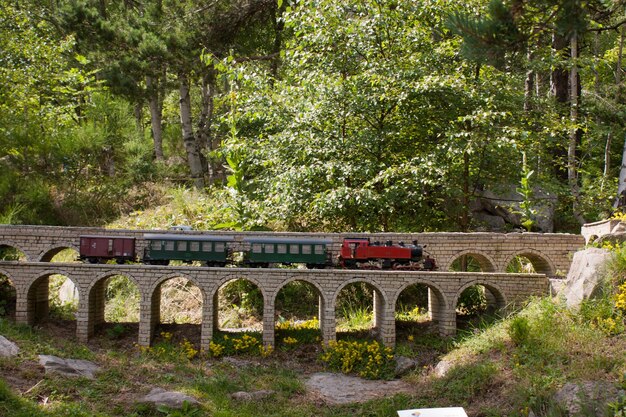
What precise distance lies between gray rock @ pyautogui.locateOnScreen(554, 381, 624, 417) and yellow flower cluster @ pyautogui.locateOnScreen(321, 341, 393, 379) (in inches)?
227

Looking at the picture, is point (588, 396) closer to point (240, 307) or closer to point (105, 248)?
point (240, 307)

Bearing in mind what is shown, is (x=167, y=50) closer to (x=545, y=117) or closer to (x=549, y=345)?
(x=545, y=117)

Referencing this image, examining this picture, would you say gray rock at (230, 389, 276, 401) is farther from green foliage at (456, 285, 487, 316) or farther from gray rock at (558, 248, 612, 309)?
gray rock at (558, 248, 612, 309)

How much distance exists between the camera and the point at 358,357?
56.4 ft

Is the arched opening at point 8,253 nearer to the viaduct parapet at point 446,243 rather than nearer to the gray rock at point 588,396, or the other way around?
the viaduct parapet at point 446,243

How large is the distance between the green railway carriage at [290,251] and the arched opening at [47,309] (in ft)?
23.5

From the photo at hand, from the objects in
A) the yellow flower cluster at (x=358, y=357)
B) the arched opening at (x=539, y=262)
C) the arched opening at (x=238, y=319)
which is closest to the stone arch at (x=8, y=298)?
the arched opening at (x=238, y=319)

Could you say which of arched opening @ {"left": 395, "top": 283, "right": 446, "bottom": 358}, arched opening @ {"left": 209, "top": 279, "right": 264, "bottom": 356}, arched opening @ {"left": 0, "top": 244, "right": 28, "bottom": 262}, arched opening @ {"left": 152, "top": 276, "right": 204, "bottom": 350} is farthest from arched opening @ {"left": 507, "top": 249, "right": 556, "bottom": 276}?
arched opening @ {"left": 0, "top": 244, "right": 28, "bottom": 262}

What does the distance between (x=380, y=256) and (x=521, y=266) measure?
7.10 m

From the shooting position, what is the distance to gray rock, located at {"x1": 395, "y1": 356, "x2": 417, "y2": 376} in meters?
16.8

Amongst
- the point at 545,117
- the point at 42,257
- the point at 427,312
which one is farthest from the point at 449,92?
the point at 42,257

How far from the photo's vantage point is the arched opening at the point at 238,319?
1822 cm

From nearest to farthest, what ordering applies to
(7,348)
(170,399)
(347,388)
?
1. (170,399)
2. (7,348)
3. (347,388)

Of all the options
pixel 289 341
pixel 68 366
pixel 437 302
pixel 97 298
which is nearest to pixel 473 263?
pixel 437 302
